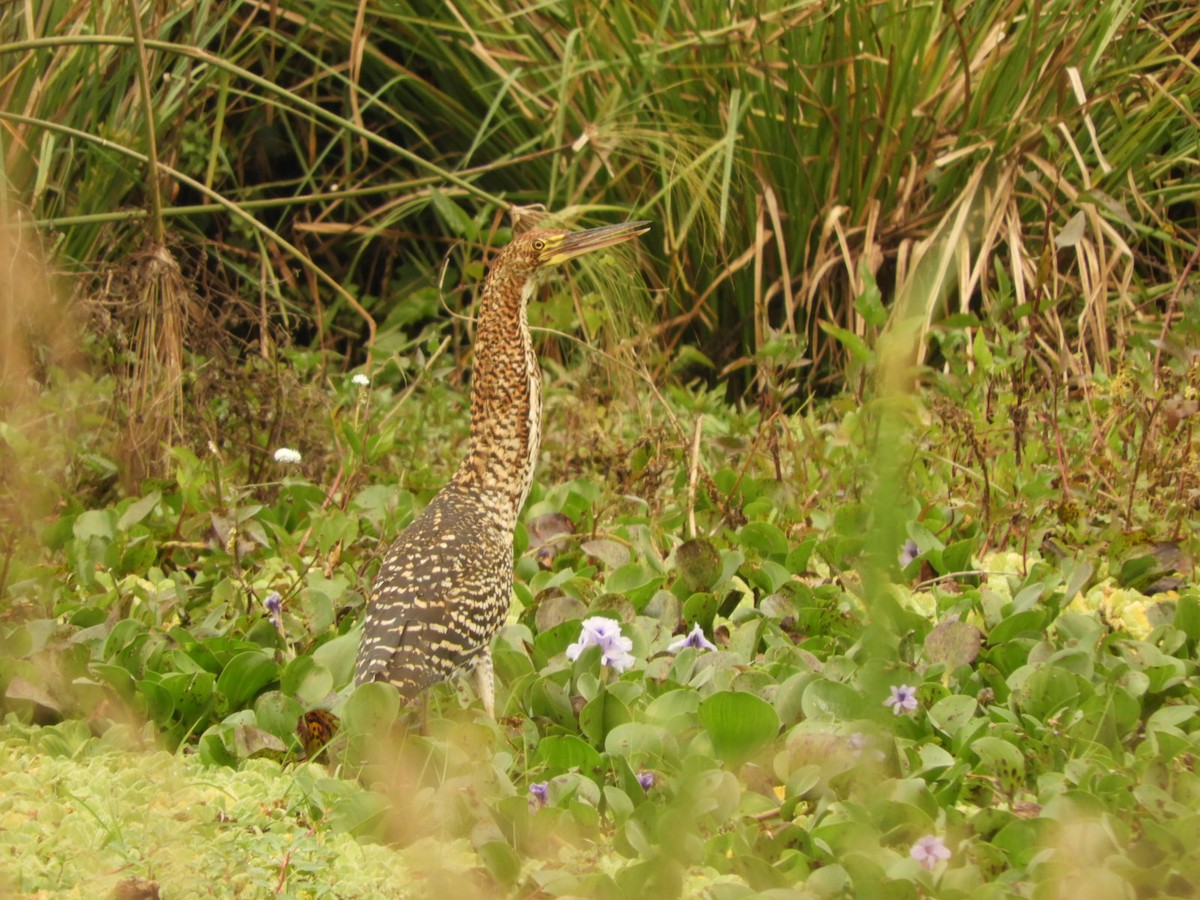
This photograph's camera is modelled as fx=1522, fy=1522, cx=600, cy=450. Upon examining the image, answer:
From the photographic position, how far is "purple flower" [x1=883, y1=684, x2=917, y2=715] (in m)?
2.92

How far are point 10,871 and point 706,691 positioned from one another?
1409 mm

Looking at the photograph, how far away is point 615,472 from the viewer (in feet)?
15.2

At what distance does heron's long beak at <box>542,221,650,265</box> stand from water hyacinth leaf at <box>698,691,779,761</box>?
4.27ft

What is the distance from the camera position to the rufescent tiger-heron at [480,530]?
3.06 m

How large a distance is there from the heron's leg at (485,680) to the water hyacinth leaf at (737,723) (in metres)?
0.55

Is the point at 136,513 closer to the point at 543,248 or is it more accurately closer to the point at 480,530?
the point at 480,530

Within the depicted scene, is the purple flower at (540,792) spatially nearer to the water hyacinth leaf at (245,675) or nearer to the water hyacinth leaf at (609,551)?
the water hyacinth leaf at (245,675)

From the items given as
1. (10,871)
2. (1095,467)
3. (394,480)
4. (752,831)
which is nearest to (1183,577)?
(1095,467)

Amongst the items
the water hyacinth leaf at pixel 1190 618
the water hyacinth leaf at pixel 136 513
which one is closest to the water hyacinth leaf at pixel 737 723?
the water hyacinth leaf at pixel 1190 618

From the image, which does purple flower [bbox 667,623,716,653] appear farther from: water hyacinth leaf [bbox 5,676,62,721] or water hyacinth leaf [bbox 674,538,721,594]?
water hyacinth leaf [bbox 5,676,62,721]

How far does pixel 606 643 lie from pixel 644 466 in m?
1.49

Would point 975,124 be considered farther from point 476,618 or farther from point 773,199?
point 476,618

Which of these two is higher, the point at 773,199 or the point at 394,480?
the point at 773,199

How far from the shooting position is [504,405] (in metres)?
3.69
